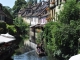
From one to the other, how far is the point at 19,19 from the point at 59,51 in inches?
2469

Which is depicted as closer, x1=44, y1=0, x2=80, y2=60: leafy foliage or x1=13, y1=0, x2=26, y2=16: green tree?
x1=44, y1=0, x2=80, y2=60: leafy foliage

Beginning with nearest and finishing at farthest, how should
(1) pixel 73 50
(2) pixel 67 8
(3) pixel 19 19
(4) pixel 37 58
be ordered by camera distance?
1. (1) pixel 73 50
2. (2) pixel 67 8
3. (4) pixel 37 58
4. (3) pixel 19 19

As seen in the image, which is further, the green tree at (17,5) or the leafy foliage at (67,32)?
the green tree at (17,5)

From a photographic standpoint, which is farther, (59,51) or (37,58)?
(37,58)

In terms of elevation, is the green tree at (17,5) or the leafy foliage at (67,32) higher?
the green tree at (17,5)

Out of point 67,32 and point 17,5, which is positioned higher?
point 17,5

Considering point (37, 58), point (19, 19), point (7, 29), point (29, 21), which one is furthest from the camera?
point (29, 21)

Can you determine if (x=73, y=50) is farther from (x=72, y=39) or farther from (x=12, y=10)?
(x=12, y=10)

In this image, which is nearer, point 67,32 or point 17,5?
point 67,32

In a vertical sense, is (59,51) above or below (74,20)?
below

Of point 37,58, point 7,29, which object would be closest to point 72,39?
point 37,58

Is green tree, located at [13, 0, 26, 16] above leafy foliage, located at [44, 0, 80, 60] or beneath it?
above

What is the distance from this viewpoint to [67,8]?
2777cm

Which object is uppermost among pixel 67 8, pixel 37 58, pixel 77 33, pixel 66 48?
pixel 67 8
